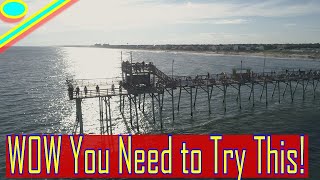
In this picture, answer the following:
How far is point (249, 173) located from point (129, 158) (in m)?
12.8

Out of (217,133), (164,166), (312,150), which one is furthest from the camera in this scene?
(217,133)

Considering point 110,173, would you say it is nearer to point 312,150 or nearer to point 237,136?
point 237,136

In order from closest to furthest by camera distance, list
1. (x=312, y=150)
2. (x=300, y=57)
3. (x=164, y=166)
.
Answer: (x=164, y=166), (x=312, y=150), (x=300, y=57)

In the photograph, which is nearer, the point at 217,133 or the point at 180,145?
the point at 180,145

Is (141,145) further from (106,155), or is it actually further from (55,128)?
(55,128)

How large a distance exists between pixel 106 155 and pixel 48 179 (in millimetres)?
6668

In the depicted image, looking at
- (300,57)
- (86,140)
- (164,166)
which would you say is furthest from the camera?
(300,57)

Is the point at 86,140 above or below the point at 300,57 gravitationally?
below

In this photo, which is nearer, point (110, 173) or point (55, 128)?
point (110, 173)

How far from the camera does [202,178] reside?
30578mm

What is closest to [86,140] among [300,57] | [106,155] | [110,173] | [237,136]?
[106,155]

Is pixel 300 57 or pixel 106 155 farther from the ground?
pixel 300 57

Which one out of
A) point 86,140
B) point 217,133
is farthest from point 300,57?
point 86,140

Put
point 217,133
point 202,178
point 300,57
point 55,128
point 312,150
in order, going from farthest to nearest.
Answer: point 300,57 → point 55,128 → point 217,133 → point 312,150 → point 202,178
